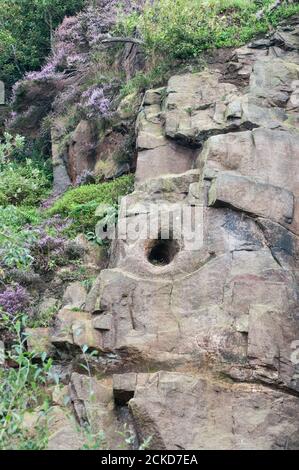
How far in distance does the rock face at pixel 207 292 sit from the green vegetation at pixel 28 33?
8798 mm

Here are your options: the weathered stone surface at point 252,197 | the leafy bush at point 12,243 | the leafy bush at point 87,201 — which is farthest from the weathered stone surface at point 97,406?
the leafy bush at point 87,201

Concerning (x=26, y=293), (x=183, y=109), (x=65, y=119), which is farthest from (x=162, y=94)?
(x=26, y=293)

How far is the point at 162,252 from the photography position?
12.6 metres

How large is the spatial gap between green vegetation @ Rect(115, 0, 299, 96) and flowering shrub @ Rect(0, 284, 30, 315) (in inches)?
230

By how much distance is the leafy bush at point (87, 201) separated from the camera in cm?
1513

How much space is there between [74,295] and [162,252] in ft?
5.08

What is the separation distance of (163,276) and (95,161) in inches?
232

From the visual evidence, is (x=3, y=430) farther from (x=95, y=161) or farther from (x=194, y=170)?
(x=95, y=161)

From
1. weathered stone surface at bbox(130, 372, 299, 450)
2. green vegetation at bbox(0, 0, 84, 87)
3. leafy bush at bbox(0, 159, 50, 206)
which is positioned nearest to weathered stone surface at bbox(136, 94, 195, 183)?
leafy bush at bbox(0, 159, 50, 206)

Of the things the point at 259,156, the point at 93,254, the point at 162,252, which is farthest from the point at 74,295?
the point at 259,156

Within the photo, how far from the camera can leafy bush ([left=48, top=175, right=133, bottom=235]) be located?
15133 millimetres

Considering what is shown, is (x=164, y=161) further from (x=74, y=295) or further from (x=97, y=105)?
(x=97, y=105)

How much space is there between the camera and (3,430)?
9102mm

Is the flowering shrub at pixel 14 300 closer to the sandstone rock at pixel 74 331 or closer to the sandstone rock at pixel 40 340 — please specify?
the sandstone rock at pixel 40 340
